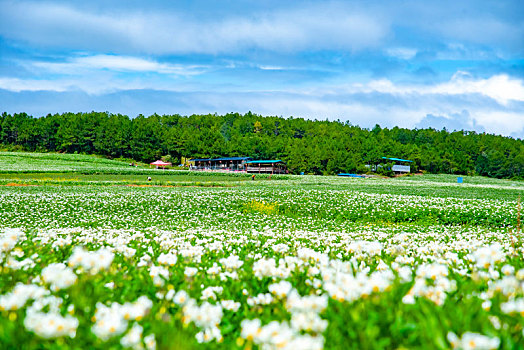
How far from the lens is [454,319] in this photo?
8.87 feet

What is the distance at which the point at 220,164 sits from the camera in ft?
362

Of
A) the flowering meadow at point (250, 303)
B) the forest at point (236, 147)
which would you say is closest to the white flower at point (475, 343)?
the flowering meadow at point (250, 303)

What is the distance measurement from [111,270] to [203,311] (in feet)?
6.59

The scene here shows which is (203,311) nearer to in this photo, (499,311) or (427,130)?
(499,311)

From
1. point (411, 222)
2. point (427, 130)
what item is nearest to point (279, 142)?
point (427, 130)

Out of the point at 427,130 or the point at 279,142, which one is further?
the point at 427,130

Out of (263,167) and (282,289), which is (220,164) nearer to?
(263,167)

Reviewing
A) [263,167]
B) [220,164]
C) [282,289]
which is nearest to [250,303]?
[282,289]

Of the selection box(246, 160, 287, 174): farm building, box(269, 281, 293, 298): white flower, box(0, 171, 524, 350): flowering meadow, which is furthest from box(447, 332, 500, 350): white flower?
box(246, 160, 287, 174): farm building

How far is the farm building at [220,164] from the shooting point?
105m

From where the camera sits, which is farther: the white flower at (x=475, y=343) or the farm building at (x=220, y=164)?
the farm building at (x=220, y=164)

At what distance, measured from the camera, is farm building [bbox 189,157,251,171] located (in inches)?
4126

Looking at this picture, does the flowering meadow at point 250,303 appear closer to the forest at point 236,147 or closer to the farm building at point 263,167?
the farm building at point 263,167

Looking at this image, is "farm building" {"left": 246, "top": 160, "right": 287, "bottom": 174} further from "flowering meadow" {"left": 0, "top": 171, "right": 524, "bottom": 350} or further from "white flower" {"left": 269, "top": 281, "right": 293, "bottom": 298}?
"white flower" {"left": 269, "top": 281, "right": 293, "bottom": 298}
